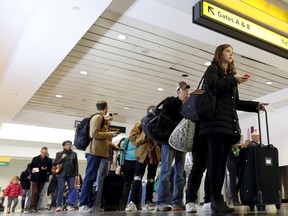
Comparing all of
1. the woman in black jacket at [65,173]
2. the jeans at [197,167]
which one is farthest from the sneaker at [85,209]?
the woman in black jacket at [65,173]

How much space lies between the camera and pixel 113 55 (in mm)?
7598

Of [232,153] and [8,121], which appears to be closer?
[232,153]

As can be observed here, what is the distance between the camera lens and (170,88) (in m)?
9.83

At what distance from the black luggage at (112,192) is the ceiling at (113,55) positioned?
274 cm

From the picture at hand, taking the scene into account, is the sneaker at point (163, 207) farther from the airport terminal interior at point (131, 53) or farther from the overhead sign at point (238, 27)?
the overhead sign at point (238, 27)

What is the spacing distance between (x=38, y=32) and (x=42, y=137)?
13.6 m

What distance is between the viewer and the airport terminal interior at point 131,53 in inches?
172

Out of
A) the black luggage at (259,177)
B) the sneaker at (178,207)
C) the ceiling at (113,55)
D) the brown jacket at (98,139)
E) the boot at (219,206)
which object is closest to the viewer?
the boot at (219,206)

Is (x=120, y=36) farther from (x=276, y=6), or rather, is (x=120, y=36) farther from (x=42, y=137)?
(x=42, y=137)

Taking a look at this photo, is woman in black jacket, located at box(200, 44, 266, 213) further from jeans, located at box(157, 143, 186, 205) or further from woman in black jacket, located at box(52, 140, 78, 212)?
woman in black jacket, located at box(52, 140, 78, 212)

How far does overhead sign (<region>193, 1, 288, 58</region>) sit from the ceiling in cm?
104

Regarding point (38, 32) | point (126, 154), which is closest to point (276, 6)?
point (126, 154)

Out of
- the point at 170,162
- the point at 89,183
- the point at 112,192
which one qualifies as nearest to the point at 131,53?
the point at 112,192

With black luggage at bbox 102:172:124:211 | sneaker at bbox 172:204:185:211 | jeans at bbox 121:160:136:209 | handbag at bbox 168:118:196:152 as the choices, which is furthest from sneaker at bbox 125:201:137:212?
handbag at bbox 168:118:196:152
